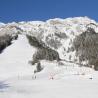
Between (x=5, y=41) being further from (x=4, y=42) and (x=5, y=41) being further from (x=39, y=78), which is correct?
(x=39, y=78)

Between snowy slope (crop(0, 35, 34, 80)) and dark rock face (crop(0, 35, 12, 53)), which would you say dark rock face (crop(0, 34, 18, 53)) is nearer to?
dark rock face (crop(0, 35, 12, 53))

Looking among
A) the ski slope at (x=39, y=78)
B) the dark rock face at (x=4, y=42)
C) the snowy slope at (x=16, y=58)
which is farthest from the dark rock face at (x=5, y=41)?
the ski slope at (x=39, y=78)

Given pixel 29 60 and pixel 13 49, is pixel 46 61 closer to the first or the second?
pixel 29 60

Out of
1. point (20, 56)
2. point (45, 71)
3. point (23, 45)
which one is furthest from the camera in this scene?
point (23, 45)

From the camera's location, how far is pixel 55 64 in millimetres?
124562

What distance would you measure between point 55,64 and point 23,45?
27742 mm

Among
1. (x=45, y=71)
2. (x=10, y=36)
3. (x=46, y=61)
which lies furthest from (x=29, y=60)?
(x=10, y=36)

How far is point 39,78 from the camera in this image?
8938cm

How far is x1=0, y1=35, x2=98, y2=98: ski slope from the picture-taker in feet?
135

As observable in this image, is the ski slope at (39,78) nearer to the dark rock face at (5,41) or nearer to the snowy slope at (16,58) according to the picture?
the snowy slope at (16,58)

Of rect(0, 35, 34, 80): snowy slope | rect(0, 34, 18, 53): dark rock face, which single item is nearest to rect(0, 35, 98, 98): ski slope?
rect(0, 35, 34, 80): snowy slope

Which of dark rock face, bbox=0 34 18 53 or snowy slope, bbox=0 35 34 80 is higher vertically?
dark rock face, bbox=0 34 18 53

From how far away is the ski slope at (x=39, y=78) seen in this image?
41.0 metres

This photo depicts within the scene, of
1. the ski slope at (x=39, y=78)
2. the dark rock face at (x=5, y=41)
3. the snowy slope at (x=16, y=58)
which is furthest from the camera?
the dark rock face at (x=5, y=41)
